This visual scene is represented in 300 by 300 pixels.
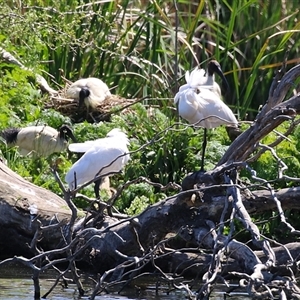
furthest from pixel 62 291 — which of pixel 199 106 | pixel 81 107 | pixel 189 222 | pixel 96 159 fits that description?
pixel 81 107

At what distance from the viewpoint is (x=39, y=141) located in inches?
376

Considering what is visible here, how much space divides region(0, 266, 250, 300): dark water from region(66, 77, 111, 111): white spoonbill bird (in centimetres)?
410

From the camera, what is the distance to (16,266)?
24.0 feet

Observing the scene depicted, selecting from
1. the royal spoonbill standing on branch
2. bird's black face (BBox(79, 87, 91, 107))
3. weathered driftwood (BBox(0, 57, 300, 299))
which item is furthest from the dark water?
bird's black face (BBox(79, 87, 91, 107))

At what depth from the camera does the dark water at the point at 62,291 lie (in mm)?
6121

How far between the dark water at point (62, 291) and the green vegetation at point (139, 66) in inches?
51.2

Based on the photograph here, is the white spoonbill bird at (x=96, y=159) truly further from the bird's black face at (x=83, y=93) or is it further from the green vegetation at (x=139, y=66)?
the bird's black face at (x=83, y=93)

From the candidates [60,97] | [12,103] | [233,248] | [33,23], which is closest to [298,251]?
[233,248]

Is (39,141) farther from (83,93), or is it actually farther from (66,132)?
(83,93)

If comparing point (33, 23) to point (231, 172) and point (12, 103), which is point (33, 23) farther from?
point (231, 172)

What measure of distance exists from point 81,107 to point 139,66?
2.88 feet

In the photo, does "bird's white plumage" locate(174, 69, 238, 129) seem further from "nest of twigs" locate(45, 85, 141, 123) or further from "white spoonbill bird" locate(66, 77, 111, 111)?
"nest of twigs" locate(45, 85, 141, 123)

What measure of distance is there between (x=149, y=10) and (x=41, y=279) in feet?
16.8

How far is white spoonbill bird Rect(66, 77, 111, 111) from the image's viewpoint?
1078 centimetres
